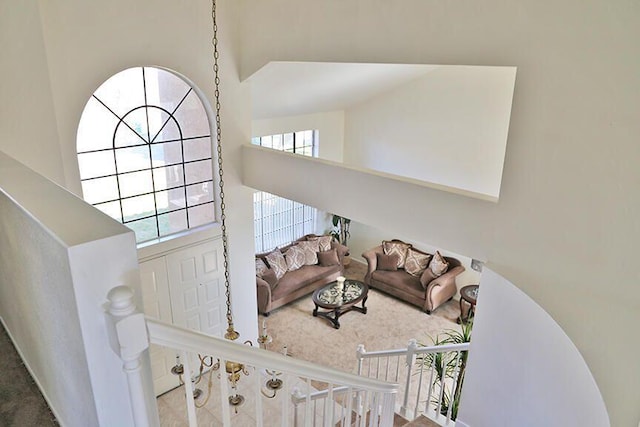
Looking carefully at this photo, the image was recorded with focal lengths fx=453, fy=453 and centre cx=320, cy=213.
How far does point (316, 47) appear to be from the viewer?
175 inches

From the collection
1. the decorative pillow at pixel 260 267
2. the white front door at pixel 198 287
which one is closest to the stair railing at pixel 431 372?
the white front door at pixel 198 287

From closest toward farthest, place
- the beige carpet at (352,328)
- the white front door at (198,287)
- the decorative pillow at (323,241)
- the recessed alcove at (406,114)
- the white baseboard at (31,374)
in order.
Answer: the white baseboard at (31,374) → the white front door at (198,287) → the recessed alcove at (406,114) → the beige carpet at (352,328) → the decorative pillow at (323,241)

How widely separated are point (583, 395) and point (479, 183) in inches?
201

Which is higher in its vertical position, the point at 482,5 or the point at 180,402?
the point at 482,5

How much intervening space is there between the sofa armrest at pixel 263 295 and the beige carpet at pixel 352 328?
0.21 metres

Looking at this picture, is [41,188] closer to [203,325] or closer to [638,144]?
[638,144]

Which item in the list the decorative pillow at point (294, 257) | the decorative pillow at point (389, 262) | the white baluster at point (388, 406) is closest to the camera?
the white baluster at point (388, 406)

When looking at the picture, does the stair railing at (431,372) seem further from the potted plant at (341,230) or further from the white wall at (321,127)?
the white wall at (321,127)

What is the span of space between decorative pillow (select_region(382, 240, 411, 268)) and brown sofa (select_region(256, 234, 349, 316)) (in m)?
0.82

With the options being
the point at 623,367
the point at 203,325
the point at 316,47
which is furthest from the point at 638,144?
the point at 203,325

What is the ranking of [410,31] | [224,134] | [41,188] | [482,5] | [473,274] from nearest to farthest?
[41,188]
[482,5]
[410,31]
[224,134]
[473,274]

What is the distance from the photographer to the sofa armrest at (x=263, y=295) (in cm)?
746

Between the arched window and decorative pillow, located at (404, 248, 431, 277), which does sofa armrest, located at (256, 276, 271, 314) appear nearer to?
the arched window

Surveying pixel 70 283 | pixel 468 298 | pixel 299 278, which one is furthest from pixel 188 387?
pixel 468 298
